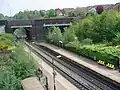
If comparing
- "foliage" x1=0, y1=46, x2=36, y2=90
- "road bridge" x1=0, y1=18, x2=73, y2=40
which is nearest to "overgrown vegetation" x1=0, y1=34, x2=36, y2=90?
"foliage" x1=0, y1=46, x2=36, y2=90

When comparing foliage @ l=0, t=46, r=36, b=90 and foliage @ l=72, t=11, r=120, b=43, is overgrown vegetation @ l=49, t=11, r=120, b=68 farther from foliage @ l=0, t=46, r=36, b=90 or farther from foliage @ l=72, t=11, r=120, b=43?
foliage @ l=0, t=46, r=36, b=90

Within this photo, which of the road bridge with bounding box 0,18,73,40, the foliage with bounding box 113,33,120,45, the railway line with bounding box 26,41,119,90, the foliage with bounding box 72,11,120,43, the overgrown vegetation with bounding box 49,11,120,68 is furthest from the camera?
the road bridge with bounding box 0,18,73,40

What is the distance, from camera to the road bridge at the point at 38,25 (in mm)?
93062

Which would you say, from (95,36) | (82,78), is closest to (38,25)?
(95,36)

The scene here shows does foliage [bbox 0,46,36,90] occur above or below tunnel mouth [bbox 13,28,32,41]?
above

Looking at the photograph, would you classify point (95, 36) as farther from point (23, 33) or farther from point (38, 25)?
point (23, 33)

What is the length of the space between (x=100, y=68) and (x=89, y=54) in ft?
31.8

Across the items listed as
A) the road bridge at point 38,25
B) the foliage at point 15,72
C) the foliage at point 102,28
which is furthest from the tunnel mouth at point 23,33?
the foliage at point 15,72

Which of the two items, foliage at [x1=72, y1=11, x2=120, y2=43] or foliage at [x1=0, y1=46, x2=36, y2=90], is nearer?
foliage at [x1=0, y1=46, x2=36, y2=90]

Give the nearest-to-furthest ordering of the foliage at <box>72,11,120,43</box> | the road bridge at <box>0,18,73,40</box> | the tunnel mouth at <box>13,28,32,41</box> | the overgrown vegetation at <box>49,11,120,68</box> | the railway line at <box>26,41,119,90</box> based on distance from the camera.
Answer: the railway line at <box>26,41,119,90</box>, the overgrown vegetation at <box>49,11,120,68</box>, the foliage at <box>72,11,120,43</box>, the road bridge at <box>0,18,73,40</box>, the tunnel mouth at <box>13,28,32,41</box>

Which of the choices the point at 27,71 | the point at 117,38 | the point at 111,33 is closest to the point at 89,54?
the point at 117,38

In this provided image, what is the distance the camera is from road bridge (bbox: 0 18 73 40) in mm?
93062

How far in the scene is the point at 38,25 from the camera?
95.1 m

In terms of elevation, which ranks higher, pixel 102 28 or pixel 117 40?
pixel 102 28
